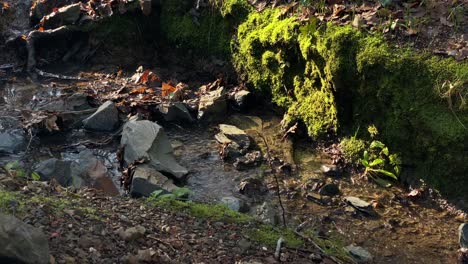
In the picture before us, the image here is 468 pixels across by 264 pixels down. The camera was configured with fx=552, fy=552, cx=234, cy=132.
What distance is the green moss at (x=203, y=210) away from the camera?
4141mm

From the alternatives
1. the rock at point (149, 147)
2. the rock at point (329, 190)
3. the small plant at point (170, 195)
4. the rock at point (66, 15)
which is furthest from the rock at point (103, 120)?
the rock at point (329, 190)

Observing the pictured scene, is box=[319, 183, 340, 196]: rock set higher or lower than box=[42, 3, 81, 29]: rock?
lower

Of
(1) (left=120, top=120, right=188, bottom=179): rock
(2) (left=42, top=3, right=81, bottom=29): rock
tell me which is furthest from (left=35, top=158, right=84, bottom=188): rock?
(2) (left=42, top=3, right=81, bottom=29): rock

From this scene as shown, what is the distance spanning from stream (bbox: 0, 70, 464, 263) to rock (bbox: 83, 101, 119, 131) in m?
0.11

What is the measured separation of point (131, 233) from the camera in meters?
3.47

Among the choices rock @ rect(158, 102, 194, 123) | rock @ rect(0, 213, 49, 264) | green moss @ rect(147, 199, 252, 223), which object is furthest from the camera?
rock @ rect(158, 102, 194, 123)

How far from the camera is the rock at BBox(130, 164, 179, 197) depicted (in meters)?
5.16

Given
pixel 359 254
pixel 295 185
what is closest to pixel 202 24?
pixel 295 185

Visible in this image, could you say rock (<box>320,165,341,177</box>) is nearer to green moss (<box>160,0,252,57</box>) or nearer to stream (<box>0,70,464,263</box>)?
stream (<box>0,70,464,263</box>)

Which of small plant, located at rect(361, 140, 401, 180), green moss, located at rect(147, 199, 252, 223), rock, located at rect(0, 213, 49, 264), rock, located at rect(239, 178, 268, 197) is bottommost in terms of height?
rock, located at rect(239, 178, 268, 197)

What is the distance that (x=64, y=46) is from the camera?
8.96m

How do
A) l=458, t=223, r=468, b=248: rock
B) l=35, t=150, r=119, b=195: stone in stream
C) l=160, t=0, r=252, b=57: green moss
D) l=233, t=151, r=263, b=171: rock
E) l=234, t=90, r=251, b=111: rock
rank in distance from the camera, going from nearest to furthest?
l=458, t=223, r=468, b=248: rock, l=35, t=150, r=119, b=195: stone in stream, l=233, t=151, r=263, b=171: rock, l=234, t=90, r=251, b=111: rock, l=160, t=0, r=252, b=57: green moss

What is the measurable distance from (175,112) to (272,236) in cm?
344

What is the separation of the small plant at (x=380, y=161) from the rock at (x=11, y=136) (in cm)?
390
